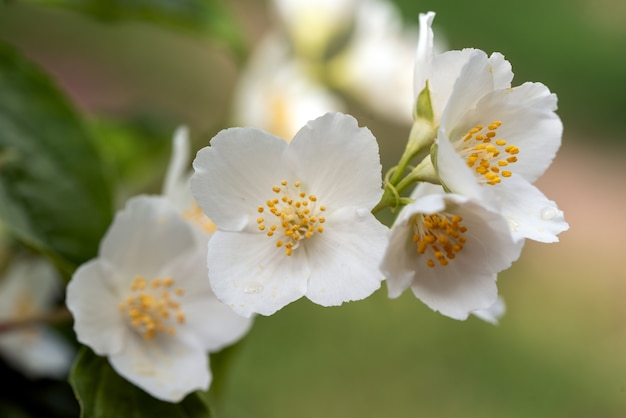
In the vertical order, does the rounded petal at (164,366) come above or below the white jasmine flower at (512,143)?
below

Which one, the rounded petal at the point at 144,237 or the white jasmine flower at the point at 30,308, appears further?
the white jasmine flower at the point at 30,308

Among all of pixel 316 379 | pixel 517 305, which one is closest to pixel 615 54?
pixel 517 305

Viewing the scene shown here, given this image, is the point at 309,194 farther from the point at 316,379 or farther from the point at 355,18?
the point at 316,379

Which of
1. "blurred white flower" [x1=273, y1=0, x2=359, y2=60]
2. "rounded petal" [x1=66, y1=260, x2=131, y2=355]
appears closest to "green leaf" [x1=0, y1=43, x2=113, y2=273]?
"rounded petal" [x1=66, y1=260, x2=131, y2=355]

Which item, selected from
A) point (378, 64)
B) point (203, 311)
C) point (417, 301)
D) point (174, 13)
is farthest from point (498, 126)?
point (417, 301)

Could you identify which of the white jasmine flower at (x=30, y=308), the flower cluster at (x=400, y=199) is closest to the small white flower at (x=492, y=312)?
the flower cluster at (x=400, y=199)

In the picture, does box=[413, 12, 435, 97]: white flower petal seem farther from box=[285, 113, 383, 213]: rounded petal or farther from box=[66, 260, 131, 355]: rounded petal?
box=[66, 260, 131, 355]: rounded petal

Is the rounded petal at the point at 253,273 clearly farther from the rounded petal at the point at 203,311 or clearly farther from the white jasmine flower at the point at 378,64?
the white jasmine flower at the point at 378,64
